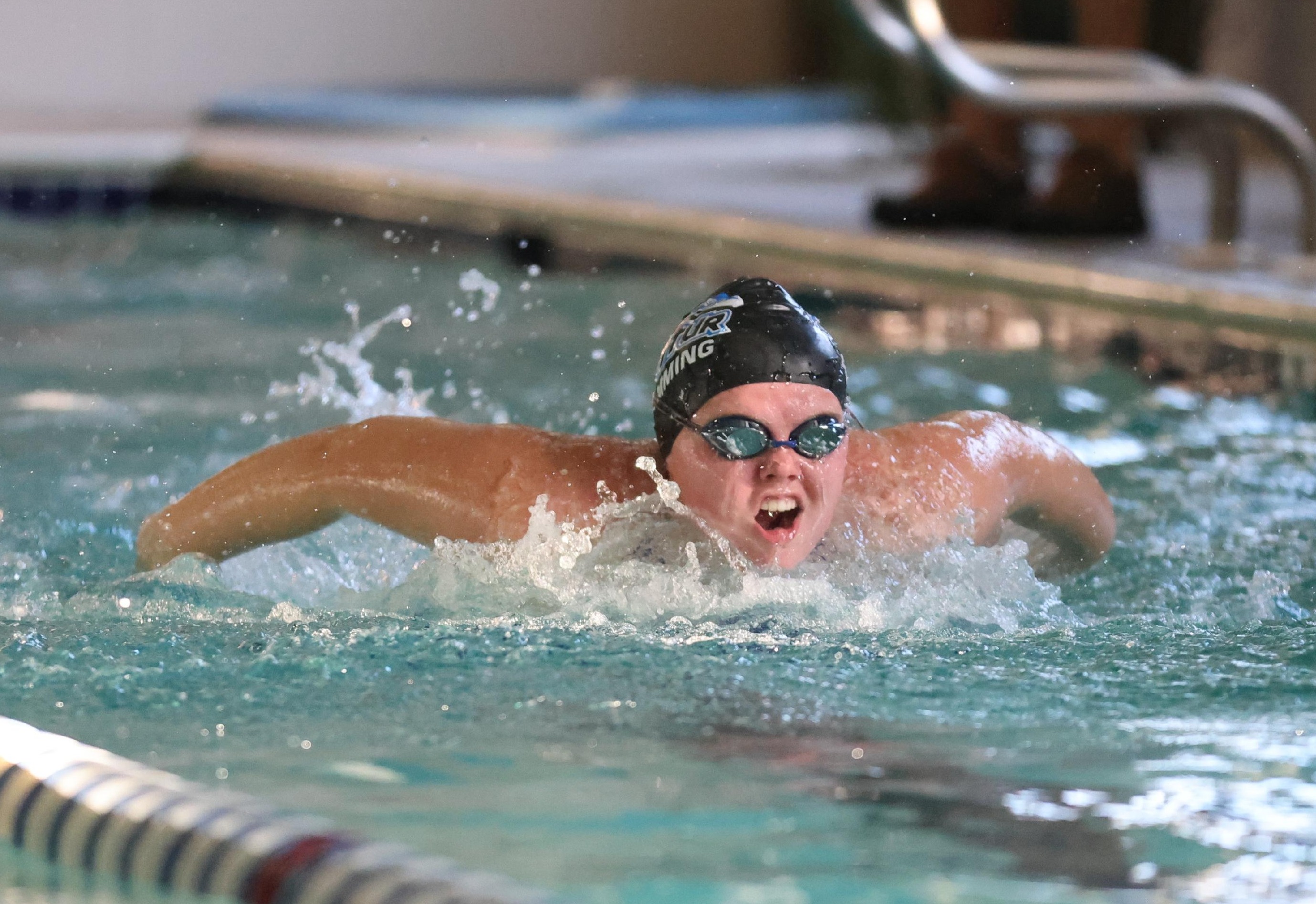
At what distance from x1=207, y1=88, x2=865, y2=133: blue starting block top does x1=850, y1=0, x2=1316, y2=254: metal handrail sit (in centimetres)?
490

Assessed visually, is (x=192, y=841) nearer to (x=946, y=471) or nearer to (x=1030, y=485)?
(x=946, y=471)

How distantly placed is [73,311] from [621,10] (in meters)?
8.23

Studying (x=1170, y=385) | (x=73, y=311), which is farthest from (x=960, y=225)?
(x=73, y=311)

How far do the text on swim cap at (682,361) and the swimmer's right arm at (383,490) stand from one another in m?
0.17

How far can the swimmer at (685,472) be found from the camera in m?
2.78

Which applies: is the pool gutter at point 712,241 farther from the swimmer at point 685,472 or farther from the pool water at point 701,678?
the swimmer at point 685,472

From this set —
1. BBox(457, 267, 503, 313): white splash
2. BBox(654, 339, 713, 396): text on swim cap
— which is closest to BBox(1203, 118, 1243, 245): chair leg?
BBox(457, 267, 503, 313): white splash

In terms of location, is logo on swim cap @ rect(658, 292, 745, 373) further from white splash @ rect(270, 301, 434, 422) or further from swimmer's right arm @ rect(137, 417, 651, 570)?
white splash @ rect(270, 301, 434, 422)

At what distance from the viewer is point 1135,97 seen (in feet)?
18.4

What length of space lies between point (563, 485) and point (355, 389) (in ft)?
7.92

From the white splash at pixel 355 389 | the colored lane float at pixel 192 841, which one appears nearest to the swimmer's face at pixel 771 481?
the white splash at pixel 355 389

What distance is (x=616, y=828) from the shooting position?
203 cm

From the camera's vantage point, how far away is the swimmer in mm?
2777

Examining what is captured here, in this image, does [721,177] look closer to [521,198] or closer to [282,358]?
[521,198]
